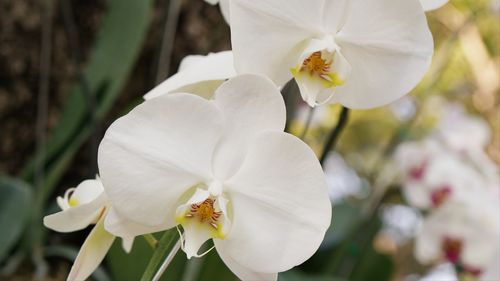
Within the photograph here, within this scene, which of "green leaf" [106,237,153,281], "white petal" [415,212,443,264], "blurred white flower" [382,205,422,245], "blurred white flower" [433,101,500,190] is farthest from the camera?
"blurred white flower" [382,205,422,245]

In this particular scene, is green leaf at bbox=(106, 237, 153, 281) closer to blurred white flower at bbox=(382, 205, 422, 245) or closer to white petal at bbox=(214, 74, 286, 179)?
white petal at bbox=(214, 74, 286, 179)

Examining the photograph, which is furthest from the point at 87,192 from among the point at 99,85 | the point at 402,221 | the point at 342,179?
the point at 342,179

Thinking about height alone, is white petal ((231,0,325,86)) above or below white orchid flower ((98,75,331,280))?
above

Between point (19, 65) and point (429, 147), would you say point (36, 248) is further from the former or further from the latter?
point (429, 147)

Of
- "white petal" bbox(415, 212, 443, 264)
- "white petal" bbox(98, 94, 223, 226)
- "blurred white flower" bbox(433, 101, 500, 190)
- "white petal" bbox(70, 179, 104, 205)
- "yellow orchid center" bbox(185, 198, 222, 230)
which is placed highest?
"white petal" bbox(98, 94, 223, 226)

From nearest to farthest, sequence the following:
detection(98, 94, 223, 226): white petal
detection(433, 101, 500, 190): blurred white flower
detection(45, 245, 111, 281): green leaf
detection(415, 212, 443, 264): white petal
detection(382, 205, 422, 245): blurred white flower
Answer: detection(98, 94, 223, 226): white petal, detection(45, 245, 111, 281): green leaf, detection(415, 212, 443, 264): white petal, detection(433, 101, 500, 190): blurred white flower, detection(382, 205, 422, 245): blurred white flower

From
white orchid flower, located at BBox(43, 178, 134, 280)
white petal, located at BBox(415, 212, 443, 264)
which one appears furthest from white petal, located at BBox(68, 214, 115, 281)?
white petal, located at BBox(415, 212, 443, 264)

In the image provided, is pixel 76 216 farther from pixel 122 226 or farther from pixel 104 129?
pixel 104 129
